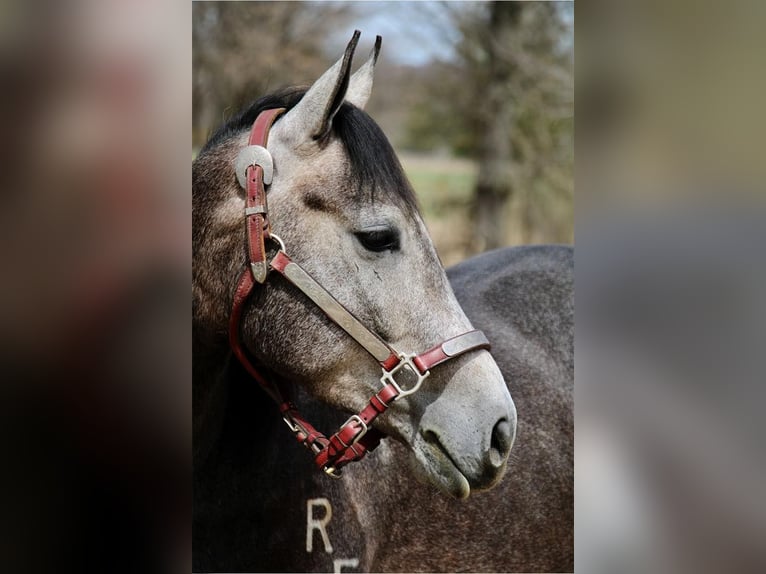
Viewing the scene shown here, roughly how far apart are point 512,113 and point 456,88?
1.11 meters

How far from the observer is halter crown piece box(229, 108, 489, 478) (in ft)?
5.53

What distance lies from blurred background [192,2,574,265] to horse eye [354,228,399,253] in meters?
6.43

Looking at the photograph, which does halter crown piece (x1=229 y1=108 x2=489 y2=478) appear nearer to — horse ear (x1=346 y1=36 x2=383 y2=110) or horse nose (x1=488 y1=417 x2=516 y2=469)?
horse nose (x1=488 y1=417 x2=516 y2=469)

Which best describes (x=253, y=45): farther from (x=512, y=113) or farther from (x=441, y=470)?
(x=441, y=470)

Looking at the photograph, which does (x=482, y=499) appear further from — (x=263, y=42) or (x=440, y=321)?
(x=263, y=42)

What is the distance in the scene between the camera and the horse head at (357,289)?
169cm

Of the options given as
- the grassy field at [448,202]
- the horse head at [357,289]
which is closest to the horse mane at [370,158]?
the horse head at [357,289]

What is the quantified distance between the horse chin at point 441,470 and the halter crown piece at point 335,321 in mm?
140

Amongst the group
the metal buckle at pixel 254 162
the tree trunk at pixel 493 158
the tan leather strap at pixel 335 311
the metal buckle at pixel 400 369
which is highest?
the tree trunk at pixel 493 158

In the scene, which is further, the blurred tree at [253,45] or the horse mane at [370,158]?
the blurred tree at [253,45]

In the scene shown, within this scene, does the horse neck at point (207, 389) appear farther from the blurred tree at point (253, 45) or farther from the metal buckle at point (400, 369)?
the blurred tree at point (253, 45)

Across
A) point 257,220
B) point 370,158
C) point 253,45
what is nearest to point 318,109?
point 370,158
